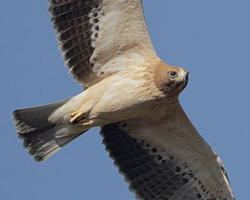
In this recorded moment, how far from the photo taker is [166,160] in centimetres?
1072

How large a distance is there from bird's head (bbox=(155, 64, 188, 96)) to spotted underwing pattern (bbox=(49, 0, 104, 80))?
3.55 ft

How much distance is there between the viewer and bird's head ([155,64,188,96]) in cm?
959

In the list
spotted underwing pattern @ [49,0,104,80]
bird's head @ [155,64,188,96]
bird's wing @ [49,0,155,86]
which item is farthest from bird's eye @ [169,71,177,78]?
spotted underwing pattern @ [49,0,104,80]

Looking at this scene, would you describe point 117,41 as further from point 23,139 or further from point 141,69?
point 23,139

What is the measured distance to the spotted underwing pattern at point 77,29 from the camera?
33.1 feet

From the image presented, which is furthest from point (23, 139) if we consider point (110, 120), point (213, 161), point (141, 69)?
point (213, 161)

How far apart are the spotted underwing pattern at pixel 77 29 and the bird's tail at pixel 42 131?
580 mm

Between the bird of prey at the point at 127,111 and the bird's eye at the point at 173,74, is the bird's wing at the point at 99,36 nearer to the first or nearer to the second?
the bird of prey at the point at 127,111

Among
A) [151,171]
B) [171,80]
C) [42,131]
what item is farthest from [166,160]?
[42,131]

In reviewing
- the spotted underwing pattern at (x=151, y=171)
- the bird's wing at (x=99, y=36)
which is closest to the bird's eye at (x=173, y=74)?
the bird's wing at (x=99, y=36)

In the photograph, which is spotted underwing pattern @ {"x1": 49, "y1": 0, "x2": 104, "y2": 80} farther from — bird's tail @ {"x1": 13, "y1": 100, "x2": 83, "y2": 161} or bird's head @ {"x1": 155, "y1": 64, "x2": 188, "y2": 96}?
bird's head @ {"x1": 155, "y1": 64, "x2": 188, "y2": 96}

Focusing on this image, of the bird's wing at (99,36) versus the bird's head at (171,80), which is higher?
the bird's wing at (99,36)

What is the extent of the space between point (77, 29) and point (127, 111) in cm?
135

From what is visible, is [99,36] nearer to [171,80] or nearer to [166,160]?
[171,80]
